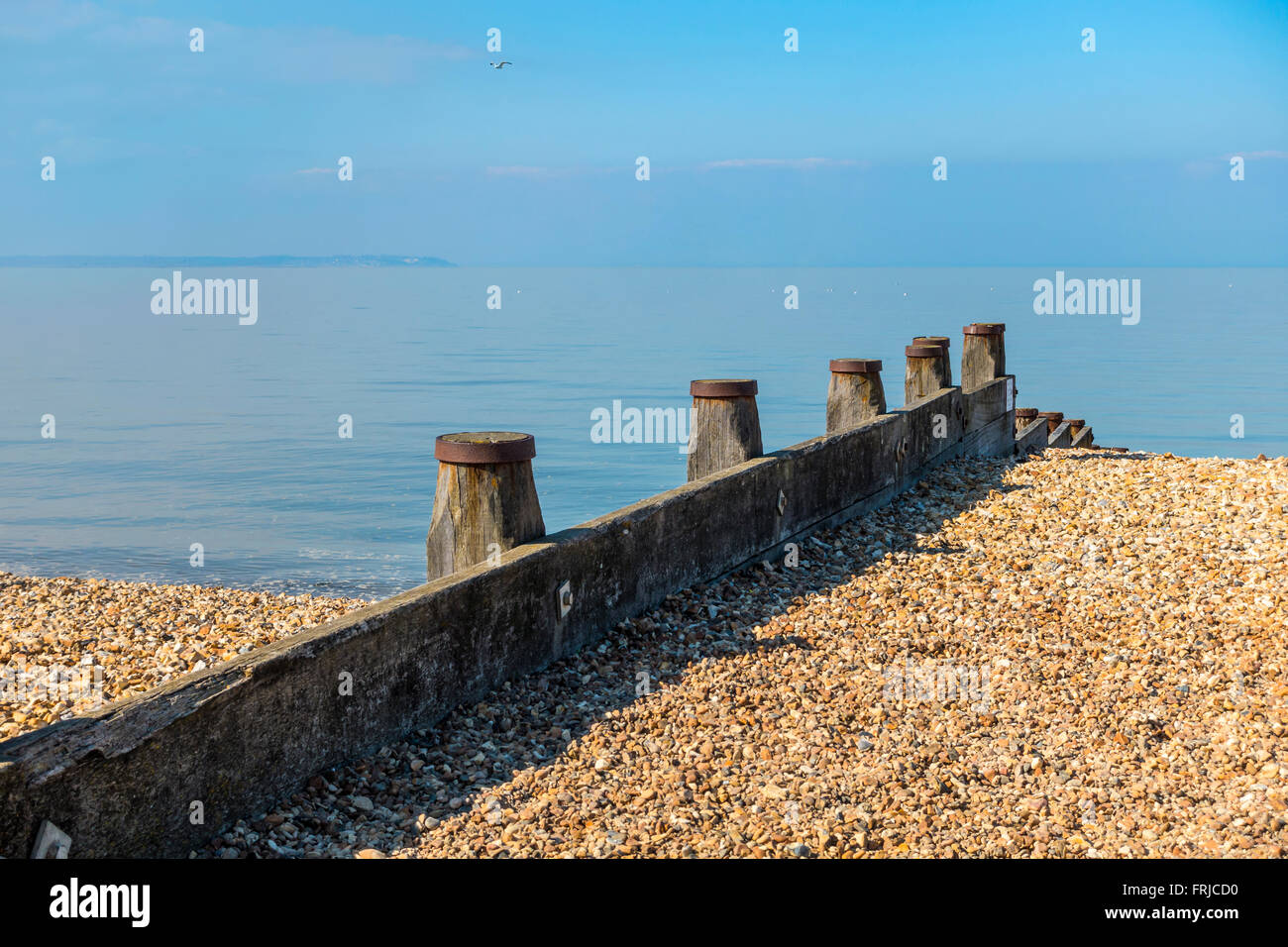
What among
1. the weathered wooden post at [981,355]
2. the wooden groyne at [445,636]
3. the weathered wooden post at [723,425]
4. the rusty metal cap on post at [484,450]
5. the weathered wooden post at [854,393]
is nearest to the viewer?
the wooden groyne at [445,636]

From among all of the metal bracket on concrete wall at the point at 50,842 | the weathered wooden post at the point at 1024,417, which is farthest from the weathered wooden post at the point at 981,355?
the metal bracket on concrete wall at the point at 50,842

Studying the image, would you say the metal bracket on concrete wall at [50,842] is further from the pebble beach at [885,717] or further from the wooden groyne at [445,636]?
the pebble beach at [885,717]

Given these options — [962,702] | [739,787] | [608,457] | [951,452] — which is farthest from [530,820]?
[608,457]

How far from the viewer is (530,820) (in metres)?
4.37

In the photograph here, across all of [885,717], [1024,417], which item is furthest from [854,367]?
[1024,417]

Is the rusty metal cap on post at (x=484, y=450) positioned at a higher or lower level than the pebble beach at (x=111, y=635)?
higher

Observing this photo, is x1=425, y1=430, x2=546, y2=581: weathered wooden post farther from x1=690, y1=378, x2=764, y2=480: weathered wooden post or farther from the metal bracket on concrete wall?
x1=690, y1=378, x2=764, y2=480: weathered wooden post

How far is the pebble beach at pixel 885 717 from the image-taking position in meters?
4.26

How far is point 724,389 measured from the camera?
27.1ft

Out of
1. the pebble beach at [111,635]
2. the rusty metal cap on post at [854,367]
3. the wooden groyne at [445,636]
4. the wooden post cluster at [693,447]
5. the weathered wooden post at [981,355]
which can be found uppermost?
the weathered wooden post at [981,355]

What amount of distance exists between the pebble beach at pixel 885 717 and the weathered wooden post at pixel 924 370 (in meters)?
3.94

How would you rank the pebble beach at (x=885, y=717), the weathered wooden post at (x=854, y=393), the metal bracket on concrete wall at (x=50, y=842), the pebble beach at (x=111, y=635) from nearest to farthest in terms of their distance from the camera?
1. the metal bracket on concrete wall at (x=50, y=842)
2. the pebble beach at (x=885, y=717)
3. the pebble beach at (x=111, y=635)
4. the weathered wooden post at (x=854, y=393)

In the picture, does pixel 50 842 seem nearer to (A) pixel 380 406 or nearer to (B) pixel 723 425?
(B) pixel 723 425
